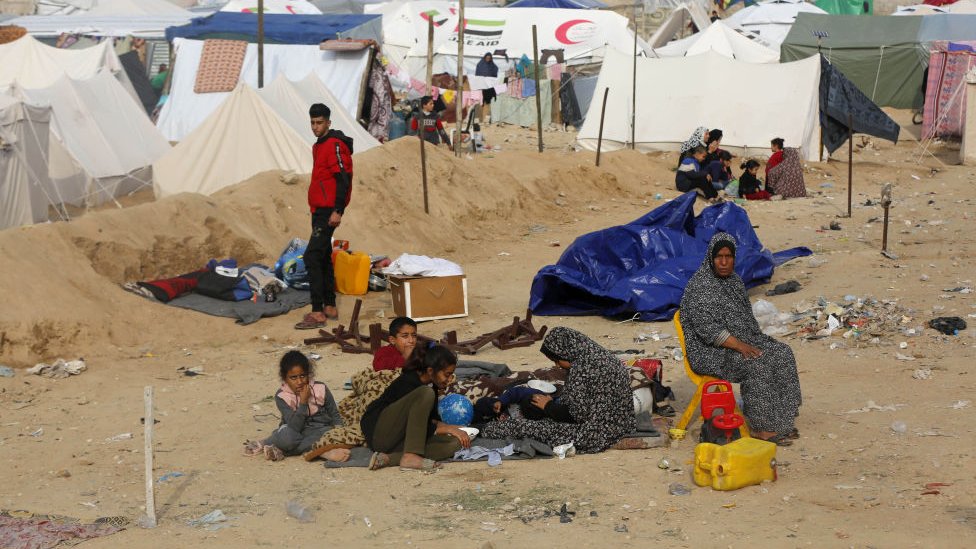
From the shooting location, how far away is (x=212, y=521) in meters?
4.80

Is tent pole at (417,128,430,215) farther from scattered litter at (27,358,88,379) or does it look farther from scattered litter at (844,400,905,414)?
scattered litter at (844,400,905,414)

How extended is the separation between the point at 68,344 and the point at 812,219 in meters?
8.75

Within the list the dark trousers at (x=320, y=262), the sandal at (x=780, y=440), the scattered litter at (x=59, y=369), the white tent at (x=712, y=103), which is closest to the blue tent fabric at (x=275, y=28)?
the white tent at (x=712, y=103)

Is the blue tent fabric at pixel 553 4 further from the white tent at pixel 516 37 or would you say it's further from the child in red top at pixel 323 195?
the child in red top at pixel 323 195

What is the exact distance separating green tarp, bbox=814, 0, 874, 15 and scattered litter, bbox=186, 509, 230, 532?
32.3 m

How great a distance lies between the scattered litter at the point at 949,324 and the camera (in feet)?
24.5

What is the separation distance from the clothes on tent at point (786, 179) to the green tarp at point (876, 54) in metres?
7.87

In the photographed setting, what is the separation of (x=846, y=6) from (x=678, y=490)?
1292 inches

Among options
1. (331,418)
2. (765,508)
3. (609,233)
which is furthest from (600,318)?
(765,508)

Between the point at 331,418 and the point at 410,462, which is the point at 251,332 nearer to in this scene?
the point at 331,418

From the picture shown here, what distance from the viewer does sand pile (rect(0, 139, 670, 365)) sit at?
8.23 metres

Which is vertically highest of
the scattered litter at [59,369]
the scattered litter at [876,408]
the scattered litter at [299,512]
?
the scattered litter at [299,512]

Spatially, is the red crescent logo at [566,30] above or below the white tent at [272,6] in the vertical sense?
below

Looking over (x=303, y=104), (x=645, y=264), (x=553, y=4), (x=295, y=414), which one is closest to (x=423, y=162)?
(x=303, y=104)
